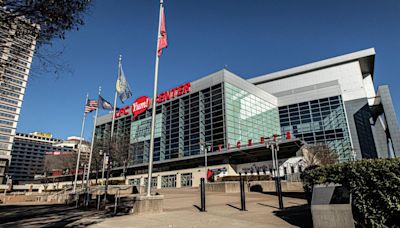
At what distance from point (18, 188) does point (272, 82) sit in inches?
3875

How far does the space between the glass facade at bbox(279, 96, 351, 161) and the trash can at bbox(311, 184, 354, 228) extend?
4850cm

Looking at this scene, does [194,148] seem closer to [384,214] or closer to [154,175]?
[154,175]

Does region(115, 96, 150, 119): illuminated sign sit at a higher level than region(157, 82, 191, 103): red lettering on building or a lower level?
lower

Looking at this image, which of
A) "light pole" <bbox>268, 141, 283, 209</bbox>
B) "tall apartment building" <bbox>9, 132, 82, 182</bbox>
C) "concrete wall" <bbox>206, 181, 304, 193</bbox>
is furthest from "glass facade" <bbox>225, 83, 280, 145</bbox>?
"tall apartment building" <bbox>9, 132, 82, 182</bbox>

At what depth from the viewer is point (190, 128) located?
4816cm

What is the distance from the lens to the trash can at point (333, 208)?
A: 20.0ft

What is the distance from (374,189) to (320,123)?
53.0 metres

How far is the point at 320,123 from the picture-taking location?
176 feet

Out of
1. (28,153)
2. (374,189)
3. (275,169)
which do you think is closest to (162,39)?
(374,189)

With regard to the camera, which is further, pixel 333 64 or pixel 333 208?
pixel 333 64

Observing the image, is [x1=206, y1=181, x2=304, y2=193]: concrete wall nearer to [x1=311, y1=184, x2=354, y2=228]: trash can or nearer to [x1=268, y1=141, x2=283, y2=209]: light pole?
[x1=268, y1=141, x2=283, y2=209]: light pole

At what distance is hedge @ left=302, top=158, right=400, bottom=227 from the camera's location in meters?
5.33

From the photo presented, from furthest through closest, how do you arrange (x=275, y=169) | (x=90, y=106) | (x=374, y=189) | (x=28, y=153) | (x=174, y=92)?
(x=28, y=153) → (x=174, y=92) → (x=275, y=169) → (x=90, y=106) → (x=374, y=189)

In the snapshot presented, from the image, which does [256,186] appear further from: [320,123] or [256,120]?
[320,123]
